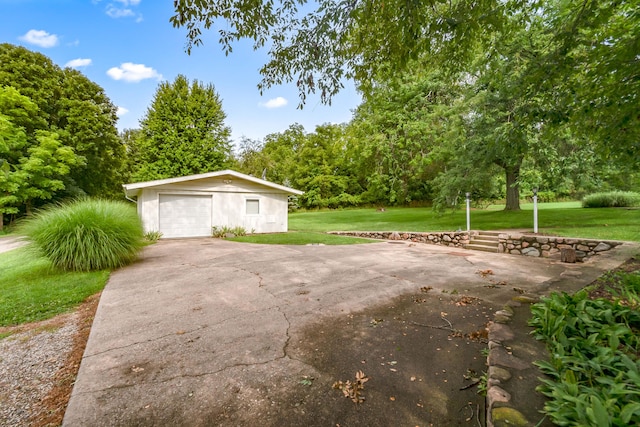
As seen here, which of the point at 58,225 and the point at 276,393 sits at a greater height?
the point at 58,225

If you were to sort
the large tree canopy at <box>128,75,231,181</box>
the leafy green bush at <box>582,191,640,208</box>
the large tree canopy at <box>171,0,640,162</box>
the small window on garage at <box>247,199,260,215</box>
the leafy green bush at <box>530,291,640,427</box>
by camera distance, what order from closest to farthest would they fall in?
the leafy green bush at <box>530,291,640,427</box>, the large tree canopy at <box>171,0,640,162</box>, the small window on garage at <box>247,199,260,215</box>, the leafy green bush at <box>582,191,640,208</box>, the large tree canopy at <box>128,75,231,181</box>

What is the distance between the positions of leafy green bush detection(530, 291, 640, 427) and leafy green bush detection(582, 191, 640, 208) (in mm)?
17881

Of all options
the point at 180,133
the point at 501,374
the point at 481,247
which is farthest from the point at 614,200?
the point at 180,133

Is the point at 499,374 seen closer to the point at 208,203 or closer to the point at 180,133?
the point at 208,203

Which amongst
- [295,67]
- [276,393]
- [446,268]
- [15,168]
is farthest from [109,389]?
[15,168]

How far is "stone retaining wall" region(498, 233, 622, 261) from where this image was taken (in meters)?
6.48

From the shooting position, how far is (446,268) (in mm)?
5555

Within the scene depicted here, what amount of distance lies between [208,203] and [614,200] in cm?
2086

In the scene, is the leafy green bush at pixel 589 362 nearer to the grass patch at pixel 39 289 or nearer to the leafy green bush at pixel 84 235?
the grass patch at pixel 39 289

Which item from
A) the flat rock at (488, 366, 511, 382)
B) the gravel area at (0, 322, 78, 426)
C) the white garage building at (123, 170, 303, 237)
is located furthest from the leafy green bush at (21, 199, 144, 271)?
the flat rock at (488, 366, 511, 382)

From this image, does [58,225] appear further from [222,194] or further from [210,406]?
[222,194]

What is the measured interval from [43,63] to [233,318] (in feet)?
89.0

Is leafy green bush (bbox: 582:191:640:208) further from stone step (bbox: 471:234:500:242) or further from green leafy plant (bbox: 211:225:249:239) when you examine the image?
green leafy plant (bbox: 211:225:249:239)

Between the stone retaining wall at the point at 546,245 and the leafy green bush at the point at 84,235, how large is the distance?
977 centimetres
